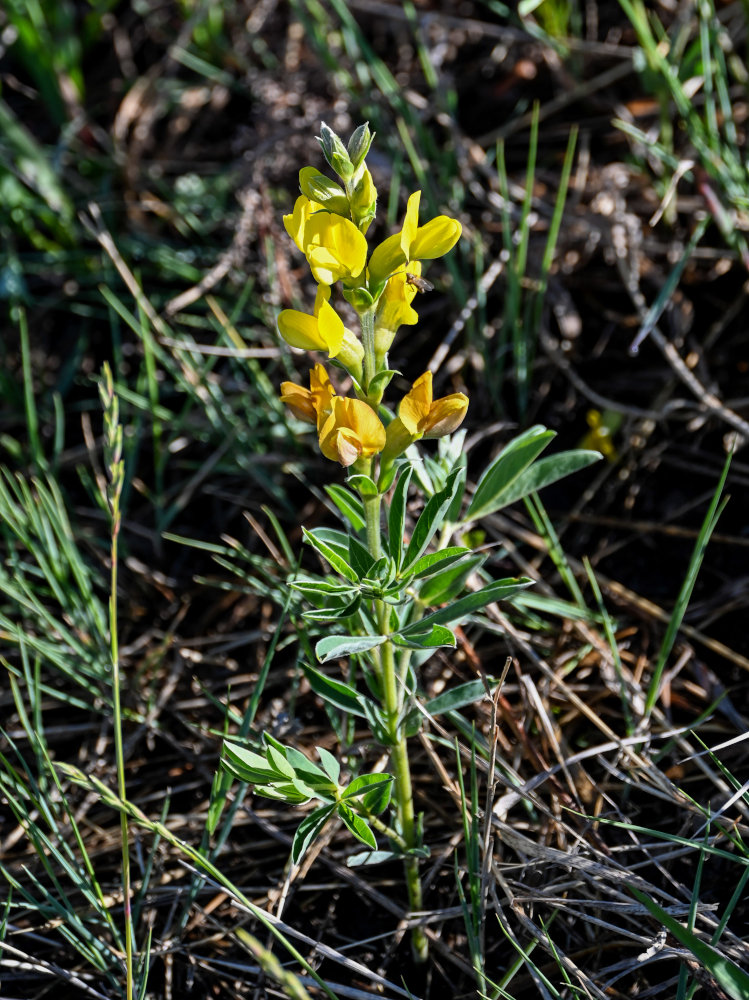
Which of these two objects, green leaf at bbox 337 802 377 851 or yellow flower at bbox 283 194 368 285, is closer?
yellow flower at bbox 283 194 368 285

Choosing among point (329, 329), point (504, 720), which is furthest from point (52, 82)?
point (504, 720)

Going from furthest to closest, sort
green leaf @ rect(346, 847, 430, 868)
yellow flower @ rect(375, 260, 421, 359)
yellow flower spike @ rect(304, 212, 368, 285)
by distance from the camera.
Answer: green leaf @ rect(346, 847, 430, 868) → yellow flower @ rect(375, 260, 421, 359) → yellow flower spike @ rect(304, 212, 368, 285)

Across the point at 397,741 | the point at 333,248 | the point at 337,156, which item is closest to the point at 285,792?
the point at 397,741

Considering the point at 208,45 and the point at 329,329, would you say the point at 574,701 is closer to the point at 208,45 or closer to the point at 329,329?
the point at 329,329

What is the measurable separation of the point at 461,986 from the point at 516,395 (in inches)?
55.1

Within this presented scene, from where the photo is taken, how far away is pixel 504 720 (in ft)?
5.73

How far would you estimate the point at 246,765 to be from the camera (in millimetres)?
1263

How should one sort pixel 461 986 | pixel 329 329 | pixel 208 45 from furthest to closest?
1. pixel 208 45
2. pixel 461 986
3. pixel 329 329

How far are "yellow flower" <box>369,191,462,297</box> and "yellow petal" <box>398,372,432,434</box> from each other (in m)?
0.15

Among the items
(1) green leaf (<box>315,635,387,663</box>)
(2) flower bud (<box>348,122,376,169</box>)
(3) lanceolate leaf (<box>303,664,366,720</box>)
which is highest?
(2) flower bud (<box>348,122,376,169</box>)

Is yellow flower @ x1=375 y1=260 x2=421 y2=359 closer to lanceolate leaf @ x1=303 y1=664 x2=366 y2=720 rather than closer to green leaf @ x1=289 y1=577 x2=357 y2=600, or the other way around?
green leaf @ x1=289 y1=577 x2=357 y2=600

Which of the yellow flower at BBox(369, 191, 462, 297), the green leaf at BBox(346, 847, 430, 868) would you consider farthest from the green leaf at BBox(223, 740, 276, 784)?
the yellow flower at BBox(369, 191, 462, 297)

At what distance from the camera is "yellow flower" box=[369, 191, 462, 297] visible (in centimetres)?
121

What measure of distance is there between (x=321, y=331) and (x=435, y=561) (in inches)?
15.0
